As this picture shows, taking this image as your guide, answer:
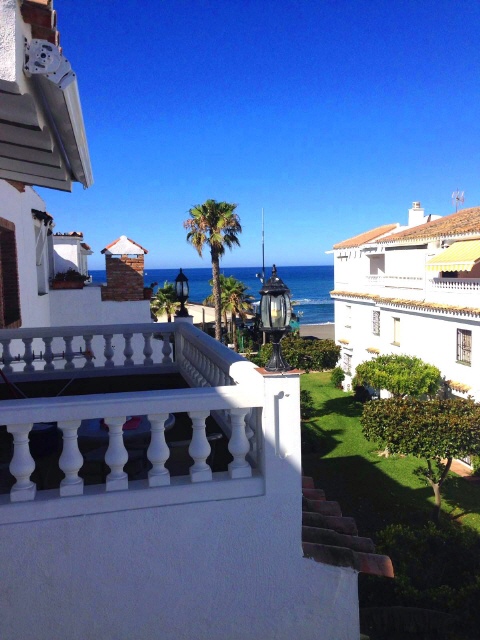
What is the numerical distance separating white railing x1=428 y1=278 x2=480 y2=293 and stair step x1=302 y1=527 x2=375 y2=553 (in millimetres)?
19838

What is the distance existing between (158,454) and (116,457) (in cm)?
27

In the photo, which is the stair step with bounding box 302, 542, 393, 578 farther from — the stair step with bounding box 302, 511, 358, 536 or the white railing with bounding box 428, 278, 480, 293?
the white railing with bounding box 428, 278, 480, 293

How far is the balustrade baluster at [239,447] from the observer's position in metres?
3.46

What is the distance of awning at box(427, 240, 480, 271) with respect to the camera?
2125 centimetres

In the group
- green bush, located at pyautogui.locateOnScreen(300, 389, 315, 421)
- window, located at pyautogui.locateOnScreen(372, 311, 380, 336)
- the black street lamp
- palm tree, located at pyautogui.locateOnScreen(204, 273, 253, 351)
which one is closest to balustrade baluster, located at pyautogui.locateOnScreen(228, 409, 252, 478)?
the black street lamp

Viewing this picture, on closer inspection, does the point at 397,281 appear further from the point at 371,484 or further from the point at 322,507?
the point at 322,507

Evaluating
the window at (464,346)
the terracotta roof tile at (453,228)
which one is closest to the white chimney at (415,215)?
the terracotta roof tile at (453,228)

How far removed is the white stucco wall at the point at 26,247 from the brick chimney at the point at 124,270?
1.59 metres

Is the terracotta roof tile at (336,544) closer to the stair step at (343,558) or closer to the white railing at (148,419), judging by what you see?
the stair step at (343,558)

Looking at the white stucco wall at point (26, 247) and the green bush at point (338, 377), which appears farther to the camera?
the green bush at point (338, 377)

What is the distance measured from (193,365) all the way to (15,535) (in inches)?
141

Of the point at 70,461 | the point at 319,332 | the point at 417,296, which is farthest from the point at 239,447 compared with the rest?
the point at 319,332

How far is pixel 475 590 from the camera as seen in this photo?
22.9 feet

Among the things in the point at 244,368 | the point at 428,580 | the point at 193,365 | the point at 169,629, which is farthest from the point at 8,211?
the point at 428,580
